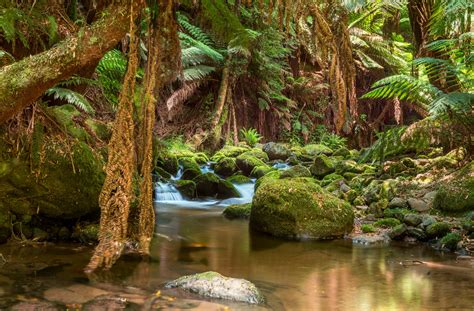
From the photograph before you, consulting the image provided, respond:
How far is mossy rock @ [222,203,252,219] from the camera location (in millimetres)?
7413

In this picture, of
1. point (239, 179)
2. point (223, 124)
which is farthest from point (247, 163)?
point (223, 124)

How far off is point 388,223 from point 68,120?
14.1ft

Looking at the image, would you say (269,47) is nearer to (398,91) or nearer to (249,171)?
(249,171)

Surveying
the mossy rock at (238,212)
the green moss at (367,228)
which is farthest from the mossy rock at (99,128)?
the green moss at (367,228)

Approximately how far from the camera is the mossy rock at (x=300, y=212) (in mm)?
6113

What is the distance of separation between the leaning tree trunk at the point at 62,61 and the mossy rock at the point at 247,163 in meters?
7.60

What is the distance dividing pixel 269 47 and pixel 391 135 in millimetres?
6283

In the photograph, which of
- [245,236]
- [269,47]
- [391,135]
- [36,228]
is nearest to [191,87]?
[269,47]

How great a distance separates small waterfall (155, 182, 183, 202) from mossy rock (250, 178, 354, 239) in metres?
2.56

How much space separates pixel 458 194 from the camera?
6.23 metres

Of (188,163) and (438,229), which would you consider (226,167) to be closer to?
(188,163)

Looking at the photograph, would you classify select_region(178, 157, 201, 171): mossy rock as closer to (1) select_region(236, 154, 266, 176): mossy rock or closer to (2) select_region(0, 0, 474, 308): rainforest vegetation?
(2) select_region(0, 0, 474, 308): rainforest vegetation

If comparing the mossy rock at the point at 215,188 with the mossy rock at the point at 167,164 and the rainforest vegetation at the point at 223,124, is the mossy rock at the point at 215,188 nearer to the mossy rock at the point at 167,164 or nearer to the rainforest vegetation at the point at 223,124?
the rainforest vegetation at the point at 223,124

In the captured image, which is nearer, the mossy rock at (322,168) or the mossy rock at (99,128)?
the mossy rock at (99,128)
